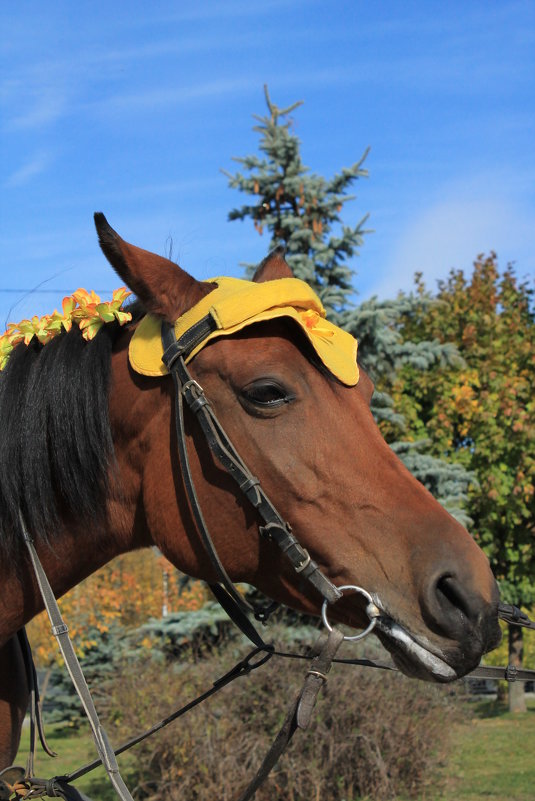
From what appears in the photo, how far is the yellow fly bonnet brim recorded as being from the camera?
2.28 meters

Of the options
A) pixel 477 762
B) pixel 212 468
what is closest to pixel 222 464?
pixel 212 468

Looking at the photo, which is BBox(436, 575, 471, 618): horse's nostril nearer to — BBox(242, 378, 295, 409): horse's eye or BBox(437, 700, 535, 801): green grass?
BBox(242, 378, 295, 409): horse's eye

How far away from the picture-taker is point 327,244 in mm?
10258

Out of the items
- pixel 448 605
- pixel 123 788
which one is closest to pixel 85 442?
pixel 123 788

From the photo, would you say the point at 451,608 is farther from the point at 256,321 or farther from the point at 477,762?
the point at 477,762

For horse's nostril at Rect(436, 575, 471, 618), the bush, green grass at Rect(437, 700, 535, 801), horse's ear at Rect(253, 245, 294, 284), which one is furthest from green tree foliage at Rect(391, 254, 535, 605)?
horse's nostril at Rect(436, 575, 471, 618)

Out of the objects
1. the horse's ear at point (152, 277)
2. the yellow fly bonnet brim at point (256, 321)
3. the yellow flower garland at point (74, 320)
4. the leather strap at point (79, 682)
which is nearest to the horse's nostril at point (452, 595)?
the yellow fly bonnet brim at point (256, 321)

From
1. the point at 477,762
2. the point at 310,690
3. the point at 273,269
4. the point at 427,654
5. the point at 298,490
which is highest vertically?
the point at 273,269

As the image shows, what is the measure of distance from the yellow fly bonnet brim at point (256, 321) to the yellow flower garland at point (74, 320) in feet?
0.41

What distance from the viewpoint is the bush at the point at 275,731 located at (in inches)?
297

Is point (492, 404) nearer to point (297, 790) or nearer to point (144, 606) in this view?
point (144, 606)

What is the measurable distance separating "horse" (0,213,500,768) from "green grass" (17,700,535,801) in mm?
5177

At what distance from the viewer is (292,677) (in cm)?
798

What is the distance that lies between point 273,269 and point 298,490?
0.95 m
